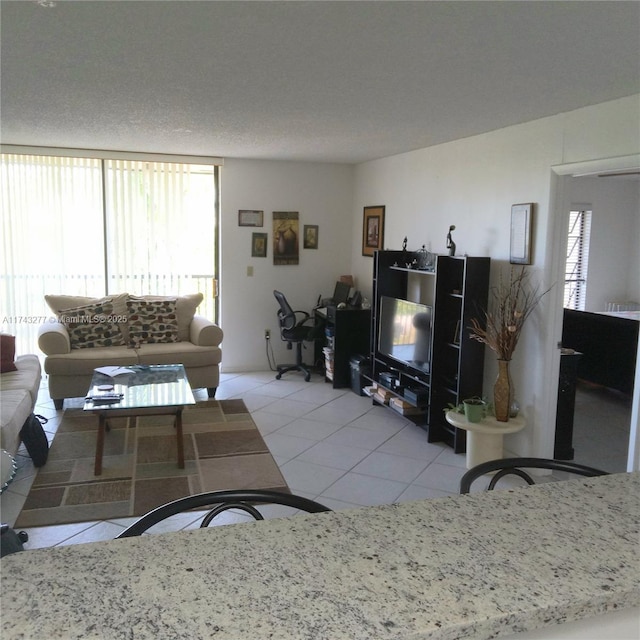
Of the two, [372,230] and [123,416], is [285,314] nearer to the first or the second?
[372,230]

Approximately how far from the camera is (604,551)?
963 mm

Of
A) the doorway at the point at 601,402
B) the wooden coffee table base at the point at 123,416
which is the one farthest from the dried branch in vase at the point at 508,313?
the wooden coffee table base at the point at 123,416

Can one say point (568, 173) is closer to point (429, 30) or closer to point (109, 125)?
point (429, 30)

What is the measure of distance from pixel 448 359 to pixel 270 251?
2791mm

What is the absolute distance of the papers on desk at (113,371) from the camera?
460 cm

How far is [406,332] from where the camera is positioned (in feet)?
16.5

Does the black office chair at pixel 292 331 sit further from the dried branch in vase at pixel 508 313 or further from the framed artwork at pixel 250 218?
the dried branch in vase at pixel 508 313

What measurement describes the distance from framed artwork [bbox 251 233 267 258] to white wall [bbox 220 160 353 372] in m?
0.05

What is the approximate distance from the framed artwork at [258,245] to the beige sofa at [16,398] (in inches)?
101

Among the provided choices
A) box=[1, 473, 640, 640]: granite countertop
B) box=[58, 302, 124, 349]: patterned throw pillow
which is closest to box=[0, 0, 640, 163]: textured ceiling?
box=[1, 473, 640, 640]: granite countertop

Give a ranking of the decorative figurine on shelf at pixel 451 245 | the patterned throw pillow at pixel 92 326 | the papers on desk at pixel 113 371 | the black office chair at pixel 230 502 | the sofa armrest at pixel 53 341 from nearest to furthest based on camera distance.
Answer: the black office chair at pixel 230 502, the decorative figurine on shelf at pixel 451 245, the papers on desk at pixel 113 371, the sofa armrest at pixel 53 341, the patterned throw pillow at pixel 92 326

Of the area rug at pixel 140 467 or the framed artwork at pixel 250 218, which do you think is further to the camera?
the framed artwork at pixel 250 218

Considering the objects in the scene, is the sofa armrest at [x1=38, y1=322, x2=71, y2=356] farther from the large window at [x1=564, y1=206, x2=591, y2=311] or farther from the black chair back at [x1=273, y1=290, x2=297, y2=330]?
the large window at [x1=564, y1=206, x2=591, y2=311]

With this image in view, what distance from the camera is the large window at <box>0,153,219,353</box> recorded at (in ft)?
19.5
